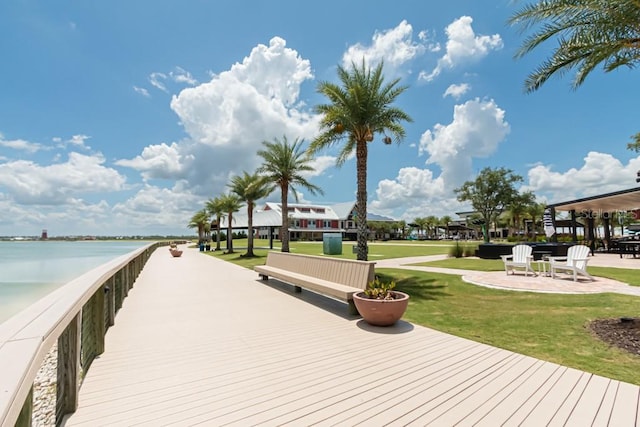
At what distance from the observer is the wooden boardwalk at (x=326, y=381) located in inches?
112

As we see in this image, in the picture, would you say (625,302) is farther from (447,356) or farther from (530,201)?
(530,201)

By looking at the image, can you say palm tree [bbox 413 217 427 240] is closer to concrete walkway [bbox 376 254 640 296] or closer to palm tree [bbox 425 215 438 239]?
palm tree [bbox 425 215 438 239]

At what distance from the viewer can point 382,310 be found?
5.42 metres

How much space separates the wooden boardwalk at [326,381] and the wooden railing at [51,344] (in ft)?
0.82

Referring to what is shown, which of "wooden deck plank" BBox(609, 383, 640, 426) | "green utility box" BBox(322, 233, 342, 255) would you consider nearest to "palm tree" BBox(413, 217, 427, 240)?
"green utility box" BBox(322, 233, 342, 255)

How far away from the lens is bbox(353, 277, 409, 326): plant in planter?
541 centimetres

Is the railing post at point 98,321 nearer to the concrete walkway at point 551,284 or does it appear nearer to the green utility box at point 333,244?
the concrete walkway at point 551,284

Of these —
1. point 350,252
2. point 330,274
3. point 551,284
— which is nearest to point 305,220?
point 350,252

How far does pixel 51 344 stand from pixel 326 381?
252cm

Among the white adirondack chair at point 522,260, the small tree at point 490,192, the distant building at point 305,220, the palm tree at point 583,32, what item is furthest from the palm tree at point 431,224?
the palm tree at point 583,32

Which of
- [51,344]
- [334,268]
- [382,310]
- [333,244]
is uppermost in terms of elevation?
[51,344]

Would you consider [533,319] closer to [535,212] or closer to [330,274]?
[330,274]

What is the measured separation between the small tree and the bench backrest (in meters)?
31.2

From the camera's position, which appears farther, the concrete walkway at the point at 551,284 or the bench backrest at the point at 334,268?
the concrete walkway at the point at 551,284
